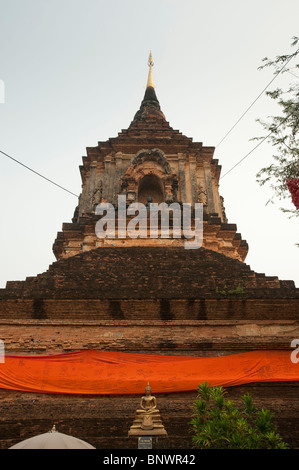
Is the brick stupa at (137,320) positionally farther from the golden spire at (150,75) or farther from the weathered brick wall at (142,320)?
the golden spire at (150,75)

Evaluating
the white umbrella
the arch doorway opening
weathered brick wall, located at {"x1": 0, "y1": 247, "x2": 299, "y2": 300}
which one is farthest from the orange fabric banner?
the arch doorway opening

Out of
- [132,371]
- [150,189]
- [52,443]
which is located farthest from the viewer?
[150,189]

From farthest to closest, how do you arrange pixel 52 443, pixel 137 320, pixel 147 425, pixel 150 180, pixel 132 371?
pixel 150 180
pixel 137 320
pixel 132 371
pixel 147 425
pixel 52 443

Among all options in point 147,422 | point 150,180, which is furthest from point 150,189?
point 147,422

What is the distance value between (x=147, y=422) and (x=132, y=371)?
163 cm

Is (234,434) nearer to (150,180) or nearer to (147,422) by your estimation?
(147,422)

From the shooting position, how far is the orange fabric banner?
673 centimetres

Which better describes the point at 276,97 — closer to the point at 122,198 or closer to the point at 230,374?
the point at 230,374

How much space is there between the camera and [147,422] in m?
5.38

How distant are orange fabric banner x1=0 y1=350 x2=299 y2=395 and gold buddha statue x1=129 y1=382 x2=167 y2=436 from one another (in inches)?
40.8

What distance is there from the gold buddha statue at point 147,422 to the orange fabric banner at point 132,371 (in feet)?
3.40

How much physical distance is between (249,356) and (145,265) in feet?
11.9

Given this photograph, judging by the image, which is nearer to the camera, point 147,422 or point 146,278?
point 147,422

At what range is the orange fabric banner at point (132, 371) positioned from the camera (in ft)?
22.1
